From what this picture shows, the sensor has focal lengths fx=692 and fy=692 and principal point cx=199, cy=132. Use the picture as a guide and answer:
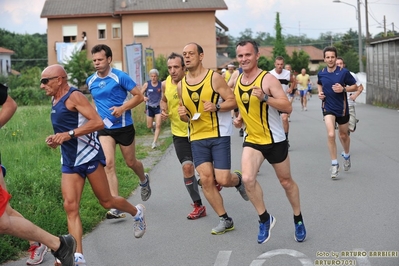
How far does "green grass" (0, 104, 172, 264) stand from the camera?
26.3ft

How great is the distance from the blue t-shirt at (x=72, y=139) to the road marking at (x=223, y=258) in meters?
1.52

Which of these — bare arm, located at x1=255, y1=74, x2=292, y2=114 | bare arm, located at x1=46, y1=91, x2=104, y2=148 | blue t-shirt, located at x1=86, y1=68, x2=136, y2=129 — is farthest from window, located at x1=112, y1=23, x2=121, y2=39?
bare arm, located at x1=46, y1=91, x2=104, y2=148

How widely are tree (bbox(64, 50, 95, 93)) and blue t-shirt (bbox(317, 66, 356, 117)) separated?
44.6 meters

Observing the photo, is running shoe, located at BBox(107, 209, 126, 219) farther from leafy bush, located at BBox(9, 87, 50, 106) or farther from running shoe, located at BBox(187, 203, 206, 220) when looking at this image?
leafy bush, located at BBox(9, 87, 50, 106)

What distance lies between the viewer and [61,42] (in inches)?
2534

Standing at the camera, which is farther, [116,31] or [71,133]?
[116,31]

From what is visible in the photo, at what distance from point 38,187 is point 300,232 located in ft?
14.0

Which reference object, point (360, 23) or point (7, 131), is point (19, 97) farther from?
point (7, 131)

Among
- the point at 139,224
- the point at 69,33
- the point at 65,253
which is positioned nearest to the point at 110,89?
the point at 139,224

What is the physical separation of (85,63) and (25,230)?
50.9 m

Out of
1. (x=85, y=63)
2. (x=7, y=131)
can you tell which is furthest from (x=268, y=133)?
(x=85, y=63)

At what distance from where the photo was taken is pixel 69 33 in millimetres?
64875

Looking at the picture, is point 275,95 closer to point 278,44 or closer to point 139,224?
point 139,224

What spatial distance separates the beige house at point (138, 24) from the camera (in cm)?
6241
